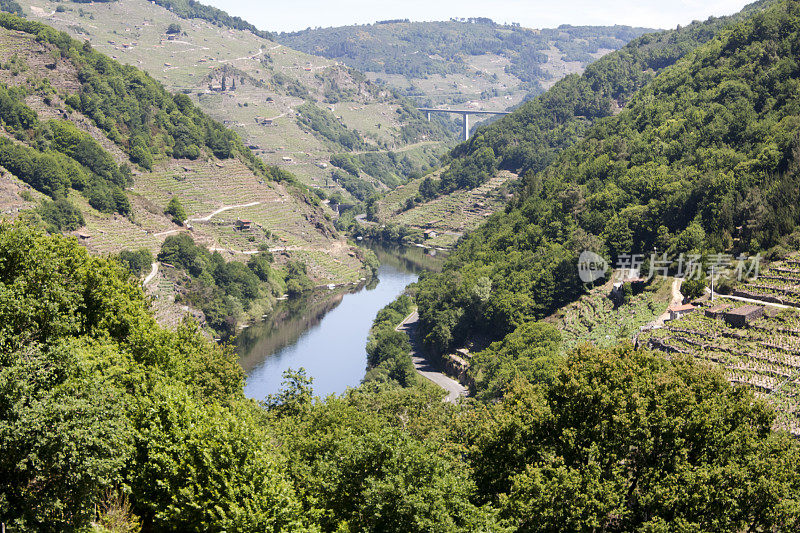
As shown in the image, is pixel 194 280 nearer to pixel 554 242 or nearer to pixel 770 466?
pixel 554 242

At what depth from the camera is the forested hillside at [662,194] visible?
2502 inches

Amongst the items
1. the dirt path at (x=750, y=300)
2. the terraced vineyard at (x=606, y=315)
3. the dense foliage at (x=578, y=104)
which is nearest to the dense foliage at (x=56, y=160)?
the terraced vineyard at (x=606, y=315)

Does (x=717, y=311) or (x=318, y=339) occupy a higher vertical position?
(x=717, y=311)

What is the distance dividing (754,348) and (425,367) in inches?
1328

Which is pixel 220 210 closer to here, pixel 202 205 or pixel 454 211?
pixel 202 205

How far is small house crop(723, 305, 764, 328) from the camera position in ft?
151

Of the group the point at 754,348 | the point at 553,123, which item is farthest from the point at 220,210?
the point at 754,348

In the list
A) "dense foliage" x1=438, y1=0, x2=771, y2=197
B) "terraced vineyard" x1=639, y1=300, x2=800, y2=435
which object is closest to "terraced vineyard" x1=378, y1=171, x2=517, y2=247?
"dense foliage" x1=438, y1=0, x2=771, y2=197

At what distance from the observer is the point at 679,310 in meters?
51.8

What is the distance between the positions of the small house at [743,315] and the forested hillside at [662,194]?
1017cm

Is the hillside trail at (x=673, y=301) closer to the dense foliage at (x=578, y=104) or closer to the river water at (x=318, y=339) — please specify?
the river water at (x=318, y=339)

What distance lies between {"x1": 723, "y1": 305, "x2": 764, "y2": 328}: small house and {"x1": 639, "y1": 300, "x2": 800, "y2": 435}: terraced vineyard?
0.36 m

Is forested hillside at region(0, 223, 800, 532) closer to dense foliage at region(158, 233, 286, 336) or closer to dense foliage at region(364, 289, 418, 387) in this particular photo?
dense foliage at region(364, 289, 418, 387)

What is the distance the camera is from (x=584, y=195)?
82812 mm
